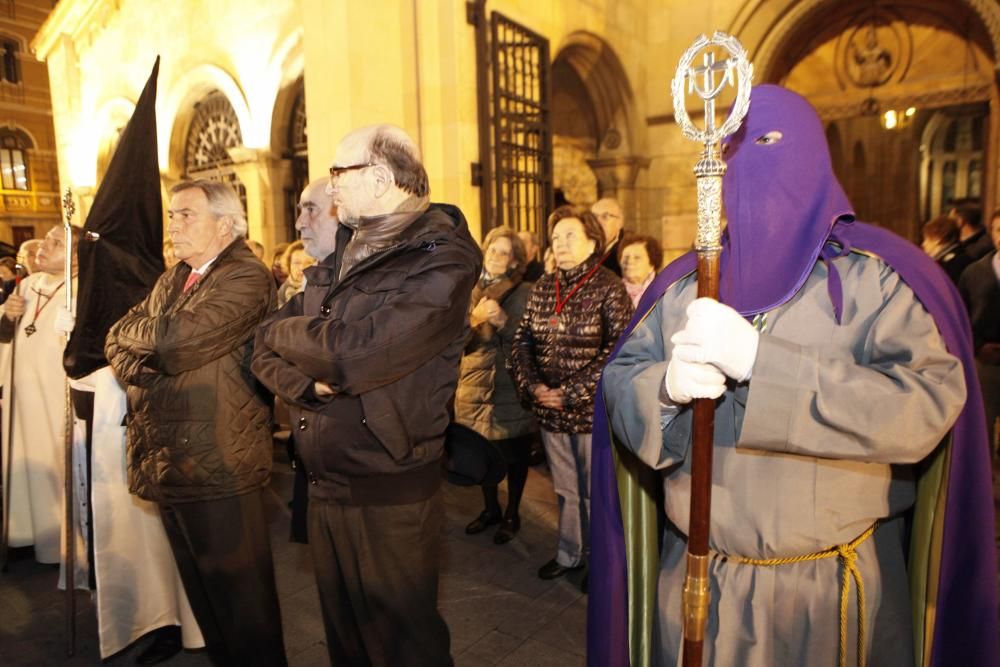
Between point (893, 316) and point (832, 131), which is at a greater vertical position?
point (832, 131)

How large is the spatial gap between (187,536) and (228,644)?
45 cm

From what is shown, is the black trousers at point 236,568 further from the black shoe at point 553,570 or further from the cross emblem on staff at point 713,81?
the cross emblem on staff at point 713,81

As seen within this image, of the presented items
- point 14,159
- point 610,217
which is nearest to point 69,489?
point 610,217

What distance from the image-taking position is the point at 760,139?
5.10 ft

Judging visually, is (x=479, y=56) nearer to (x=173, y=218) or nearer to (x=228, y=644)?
(x=173, y=218)

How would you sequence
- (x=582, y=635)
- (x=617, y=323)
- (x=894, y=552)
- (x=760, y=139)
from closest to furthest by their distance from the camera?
(x=760, y=139) < (x=894, y=552) < (x=582, y=635) < (x=617, y=323)

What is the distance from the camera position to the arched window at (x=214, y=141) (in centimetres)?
1080

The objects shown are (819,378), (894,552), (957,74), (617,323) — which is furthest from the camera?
(957,74)

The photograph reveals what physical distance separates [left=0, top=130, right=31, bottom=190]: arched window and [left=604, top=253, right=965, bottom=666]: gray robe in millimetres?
32722

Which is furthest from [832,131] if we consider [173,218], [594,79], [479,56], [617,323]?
[173,218]

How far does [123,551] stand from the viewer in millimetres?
3166

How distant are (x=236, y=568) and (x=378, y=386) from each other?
1157 mm

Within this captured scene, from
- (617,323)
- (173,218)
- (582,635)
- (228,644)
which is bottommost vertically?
(582,635)

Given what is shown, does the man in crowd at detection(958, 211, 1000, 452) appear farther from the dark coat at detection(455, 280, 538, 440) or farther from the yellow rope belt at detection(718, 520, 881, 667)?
the yellow rope belt at detection(718, 520, 881, 667)
